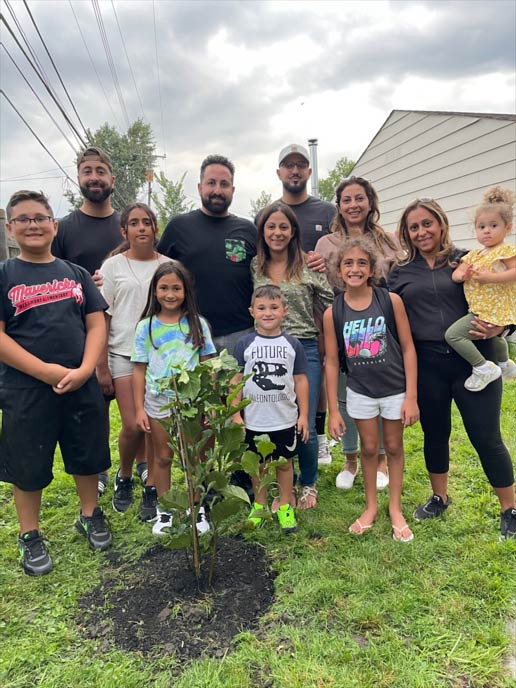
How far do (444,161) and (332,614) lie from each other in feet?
24.3

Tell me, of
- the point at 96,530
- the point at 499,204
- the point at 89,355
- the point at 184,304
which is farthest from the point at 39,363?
the point at 499,204

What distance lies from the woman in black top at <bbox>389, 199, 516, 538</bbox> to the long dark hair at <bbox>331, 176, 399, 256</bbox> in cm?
44

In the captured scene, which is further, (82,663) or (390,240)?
(390,240)

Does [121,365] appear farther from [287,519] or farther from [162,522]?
[287,519]

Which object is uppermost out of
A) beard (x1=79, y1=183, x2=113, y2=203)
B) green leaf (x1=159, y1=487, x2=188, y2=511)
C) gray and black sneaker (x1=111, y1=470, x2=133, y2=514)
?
beard (x1=79, y1=183, x2=113, y2=203)

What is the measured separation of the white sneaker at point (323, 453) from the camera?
4.15 m

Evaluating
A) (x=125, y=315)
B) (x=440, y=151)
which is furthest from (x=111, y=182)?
(x=440, y=151)

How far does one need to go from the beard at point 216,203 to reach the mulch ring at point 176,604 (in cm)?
225

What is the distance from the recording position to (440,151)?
7.68m

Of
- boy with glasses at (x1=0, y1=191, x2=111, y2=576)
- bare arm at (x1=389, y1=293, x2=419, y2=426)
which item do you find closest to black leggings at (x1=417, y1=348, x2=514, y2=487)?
bare arm at (x1=389, y1=293, x2=419, y2=426)

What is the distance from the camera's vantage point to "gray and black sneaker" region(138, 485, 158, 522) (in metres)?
3.22

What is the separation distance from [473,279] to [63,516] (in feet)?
10.6

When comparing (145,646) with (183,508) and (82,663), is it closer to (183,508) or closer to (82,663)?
(82,663)

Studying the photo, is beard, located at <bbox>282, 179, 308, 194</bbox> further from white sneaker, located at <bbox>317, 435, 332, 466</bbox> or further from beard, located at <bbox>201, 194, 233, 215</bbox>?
white sneaker, located at <bbox>317, 435, 332, 466</bbox>
